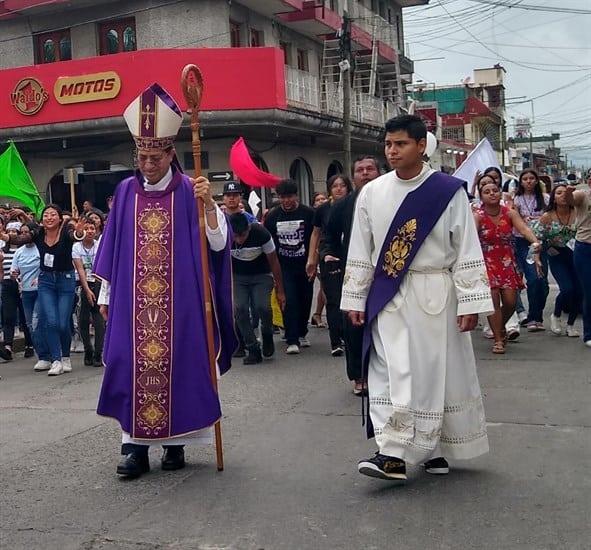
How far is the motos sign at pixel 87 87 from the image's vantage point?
22.9m

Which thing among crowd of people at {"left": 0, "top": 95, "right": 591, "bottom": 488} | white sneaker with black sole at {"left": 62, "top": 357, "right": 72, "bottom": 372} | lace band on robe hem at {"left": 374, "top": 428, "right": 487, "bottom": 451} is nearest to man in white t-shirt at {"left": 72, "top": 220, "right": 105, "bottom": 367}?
white sneaker with black sole at {"left": 62, "top": 357, "right": 72, "bottom": 372}

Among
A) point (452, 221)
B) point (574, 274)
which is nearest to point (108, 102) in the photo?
point (574, 274)

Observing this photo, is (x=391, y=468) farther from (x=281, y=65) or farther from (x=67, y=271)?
(x=281, y=65)

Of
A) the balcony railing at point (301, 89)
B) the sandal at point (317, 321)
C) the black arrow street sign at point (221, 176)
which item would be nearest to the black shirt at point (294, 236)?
the sandal at point (317, 321)

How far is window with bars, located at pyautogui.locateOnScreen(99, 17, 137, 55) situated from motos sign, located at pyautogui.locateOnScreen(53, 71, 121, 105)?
1.85 m

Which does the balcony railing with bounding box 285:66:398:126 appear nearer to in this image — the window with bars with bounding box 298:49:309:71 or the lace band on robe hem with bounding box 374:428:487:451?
the window with bars with bounding box 298:49:309:71

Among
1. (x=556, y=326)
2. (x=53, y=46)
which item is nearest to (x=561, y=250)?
(x=556, y=326)

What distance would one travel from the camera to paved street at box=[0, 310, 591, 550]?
4375mm

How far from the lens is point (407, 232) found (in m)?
5.12

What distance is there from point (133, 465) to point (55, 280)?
502cm

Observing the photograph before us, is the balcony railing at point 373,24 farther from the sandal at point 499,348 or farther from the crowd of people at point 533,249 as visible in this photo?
the sandal at point 499,348

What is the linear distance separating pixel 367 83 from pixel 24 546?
3024cm

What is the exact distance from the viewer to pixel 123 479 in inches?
216

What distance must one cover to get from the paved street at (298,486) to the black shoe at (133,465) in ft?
0.21
